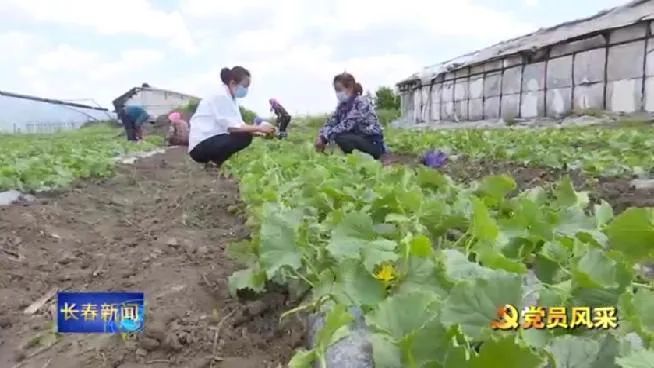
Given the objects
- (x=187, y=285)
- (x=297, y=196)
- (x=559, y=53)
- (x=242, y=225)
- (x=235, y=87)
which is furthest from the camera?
(x=559, y=53)

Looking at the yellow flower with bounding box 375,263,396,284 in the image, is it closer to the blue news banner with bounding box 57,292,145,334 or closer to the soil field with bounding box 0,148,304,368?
the soil field with bounding box 0,148,304,368

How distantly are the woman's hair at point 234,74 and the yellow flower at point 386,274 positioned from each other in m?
5.51

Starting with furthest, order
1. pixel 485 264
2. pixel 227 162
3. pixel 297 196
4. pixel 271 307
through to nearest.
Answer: pixel 227 162, pixel 297 196, pixel 271 307, pixel 485 264

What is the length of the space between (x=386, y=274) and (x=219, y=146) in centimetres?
573

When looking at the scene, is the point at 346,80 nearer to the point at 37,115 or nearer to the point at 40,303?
the point at 40,303

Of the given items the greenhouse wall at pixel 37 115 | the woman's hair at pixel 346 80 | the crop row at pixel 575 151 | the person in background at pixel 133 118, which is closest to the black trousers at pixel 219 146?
the woman's hair at pixel 346 80

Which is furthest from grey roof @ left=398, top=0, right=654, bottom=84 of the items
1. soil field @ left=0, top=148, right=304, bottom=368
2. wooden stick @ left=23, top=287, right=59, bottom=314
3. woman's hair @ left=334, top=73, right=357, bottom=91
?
wooden stick @ left=23, top=287, right=59, bottom=314

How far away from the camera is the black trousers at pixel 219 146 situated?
703 centimetres

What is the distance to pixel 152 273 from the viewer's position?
283cm

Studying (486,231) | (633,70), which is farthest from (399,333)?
(633,70)

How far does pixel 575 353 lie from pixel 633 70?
49.5ft

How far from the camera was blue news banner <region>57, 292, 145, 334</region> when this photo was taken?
1598 mm

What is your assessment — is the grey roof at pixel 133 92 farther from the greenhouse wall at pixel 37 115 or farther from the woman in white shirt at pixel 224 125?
the woman in white shirt at pixel 224 125

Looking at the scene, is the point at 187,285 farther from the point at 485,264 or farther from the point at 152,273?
the point at 485,264
